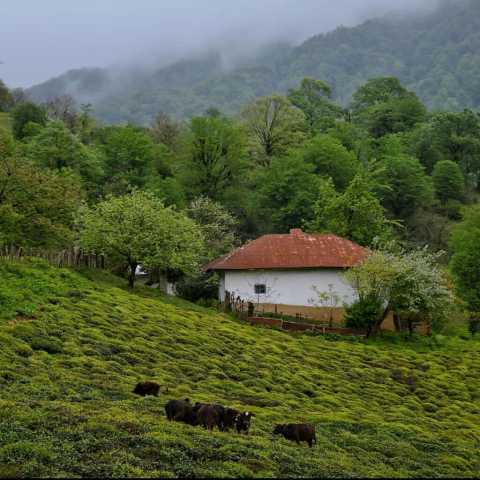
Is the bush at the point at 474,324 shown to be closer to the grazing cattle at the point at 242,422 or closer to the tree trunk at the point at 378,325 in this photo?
the tree trunk at the point at 378,325

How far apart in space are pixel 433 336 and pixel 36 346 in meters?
36.8

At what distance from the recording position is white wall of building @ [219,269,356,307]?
58844 mm

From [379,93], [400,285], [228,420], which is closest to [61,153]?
[400,285]

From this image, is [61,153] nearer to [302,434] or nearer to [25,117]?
[25,117]

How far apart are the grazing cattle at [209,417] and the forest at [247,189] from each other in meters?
30.6

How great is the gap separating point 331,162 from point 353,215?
17.2m

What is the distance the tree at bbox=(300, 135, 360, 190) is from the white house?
26357 mm

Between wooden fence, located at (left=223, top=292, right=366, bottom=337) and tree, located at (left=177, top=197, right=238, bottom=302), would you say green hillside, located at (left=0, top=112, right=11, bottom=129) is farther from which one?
wooden fence, located at (left=223, top=292, right=366, bottom=337)

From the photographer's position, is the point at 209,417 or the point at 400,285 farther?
the point at 400,285

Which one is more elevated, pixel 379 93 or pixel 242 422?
pixel 379 93

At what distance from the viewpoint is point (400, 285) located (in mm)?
54250

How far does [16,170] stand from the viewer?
48.8 metres

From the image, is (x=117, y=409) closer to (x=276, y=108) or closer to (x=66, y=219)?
(x=66, y=219)

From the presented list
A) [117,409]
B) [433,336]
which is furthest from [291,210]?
[117,409]
